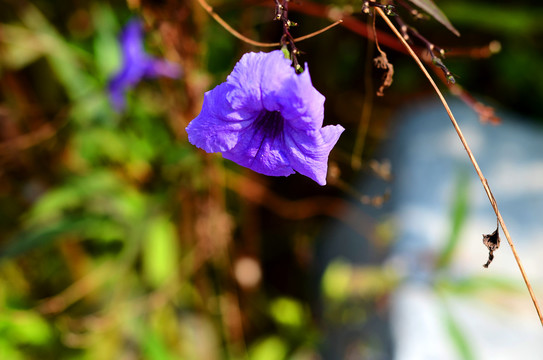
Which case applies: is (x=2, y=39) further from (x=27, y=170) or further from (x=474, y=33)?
(x=474, y=33)

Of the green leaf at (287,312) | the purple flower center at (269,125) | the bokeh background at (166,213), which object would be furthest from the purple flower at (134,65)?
the green leaf at (287,312)

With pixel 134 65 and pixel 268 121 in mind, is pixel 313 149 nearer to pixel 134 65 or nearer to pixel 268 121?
pixel 268 121

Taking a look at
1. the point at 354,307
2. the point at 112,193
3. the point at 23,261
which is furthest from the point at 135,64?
the point at 354,307

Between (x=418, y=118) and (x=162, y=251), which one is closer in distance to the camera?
(x=162, y=251)

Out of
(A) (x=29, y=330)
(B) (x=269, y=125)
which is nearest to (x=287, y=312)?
(A) (x=29, y=330)

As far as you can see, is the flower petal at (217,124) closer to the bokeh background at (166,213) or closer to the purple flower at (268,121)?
the purple flower at (268,121)

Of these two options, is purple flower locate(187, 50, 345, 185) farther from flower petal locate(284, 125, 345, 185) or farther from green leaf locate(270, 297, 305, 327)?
green leaf locate(270, 297, 305, 327)

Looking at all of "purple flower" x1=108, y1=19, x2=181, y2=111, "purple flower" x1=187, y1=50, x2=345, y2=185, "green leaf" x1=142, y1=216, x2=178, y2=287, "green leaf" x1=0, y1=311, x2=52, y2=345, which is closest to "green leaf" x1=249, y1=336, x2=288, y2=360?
"green leaf" x1=142, y1=216, x2=178, y2=287
